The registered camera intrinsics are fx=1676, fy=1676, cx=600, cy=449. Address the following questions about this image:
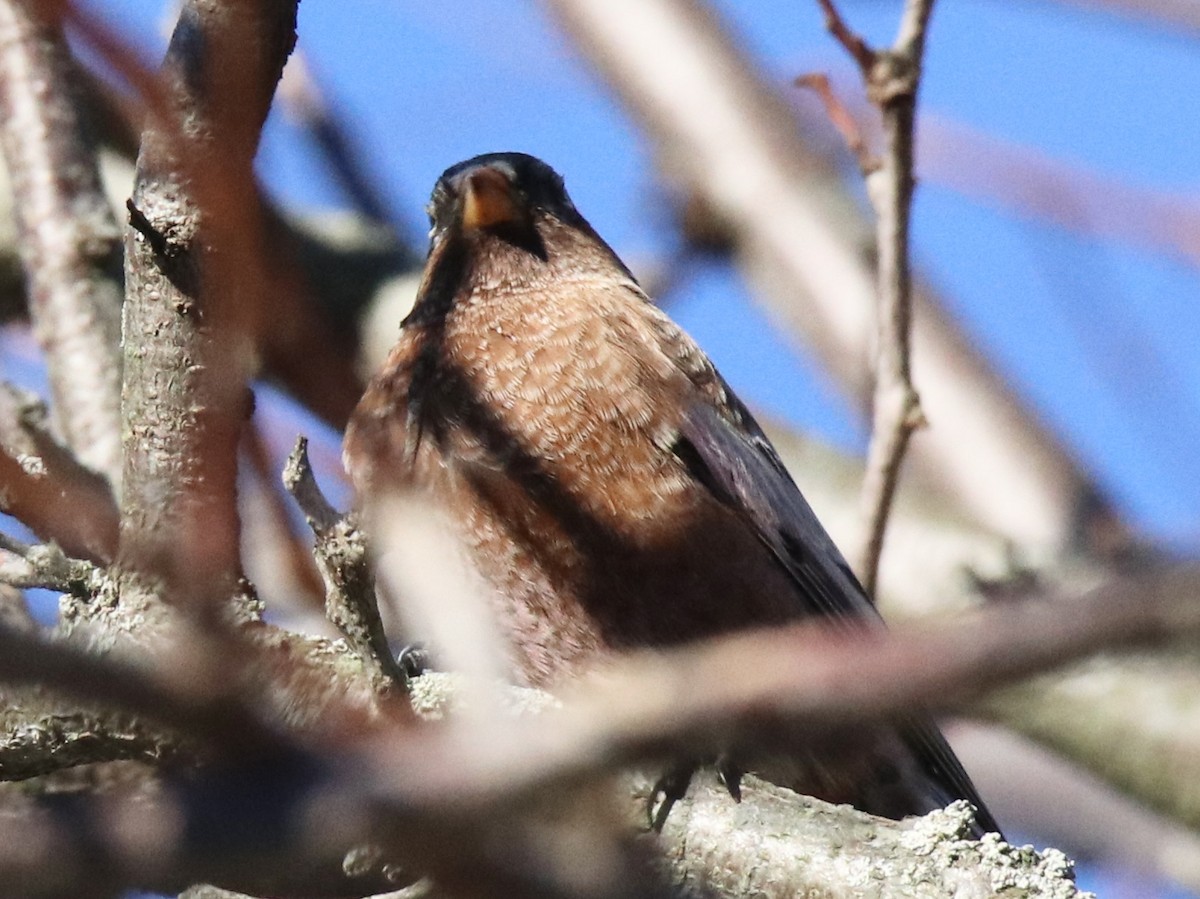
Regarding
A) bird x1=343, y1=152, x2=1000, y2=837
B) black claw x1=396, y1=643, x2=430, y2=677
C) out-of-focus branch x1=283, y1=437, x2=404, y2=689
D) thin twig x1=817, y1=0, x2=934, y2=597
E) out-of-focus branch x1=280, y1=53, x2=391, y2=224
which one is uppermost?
out-of-focus branch x1=280, y1=53, x2=391, y2=224

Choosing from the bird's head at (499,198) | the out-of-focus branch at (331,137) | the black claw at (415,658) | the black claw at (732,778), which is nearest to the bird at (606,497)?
the black claw at (415,658)

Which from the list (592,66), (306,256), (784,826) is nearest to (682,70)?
(592,66)

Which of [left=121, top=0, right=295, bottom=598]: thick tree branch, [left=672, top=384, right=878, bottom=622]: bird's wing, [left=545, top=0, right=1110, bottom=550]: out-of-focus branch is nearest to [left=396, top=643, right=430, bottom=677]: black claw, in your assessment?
[left=672, top=384, right=878, bottom=622]: bird's wing

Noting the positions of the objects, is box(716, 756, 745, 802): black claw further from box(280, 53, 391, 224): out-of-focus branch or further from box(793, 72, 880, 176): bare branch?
box(280, 53, 391, 224): out-of-focus branch

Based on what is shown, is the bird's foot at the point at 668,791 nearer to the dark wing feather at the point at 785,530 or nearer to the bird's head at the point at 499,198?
the dark wing feather at the point at 785,530

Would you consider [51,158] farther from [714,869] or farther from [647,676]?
[647,676]
